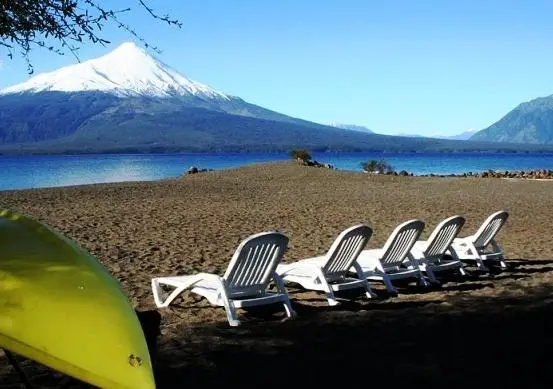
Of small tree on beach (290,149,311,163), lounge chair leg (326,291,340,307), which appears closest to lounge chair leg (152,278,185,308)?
lounge chair leg (326,291,340,307)

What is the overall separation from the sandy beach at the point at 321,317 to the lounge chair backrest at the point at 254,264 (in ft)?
1.04

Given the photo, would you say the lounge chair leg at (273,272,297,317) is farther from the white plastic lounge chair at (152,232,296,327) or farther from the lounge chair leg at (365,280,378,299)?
the lounge chair leg at (365,280,378,299)

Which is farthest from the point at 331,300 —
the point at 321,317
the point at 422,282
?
the point at 422,282

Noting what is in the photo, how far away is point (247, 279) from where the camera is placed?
6.21 m

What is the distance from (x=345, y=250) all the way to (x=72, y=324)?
5.80 meters

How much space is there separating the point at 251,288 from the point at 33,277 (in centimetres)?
506

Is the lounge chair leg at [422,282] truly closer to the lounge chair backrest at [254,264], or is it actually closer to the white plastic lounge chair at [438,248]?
the white plastic lounge chair at [438,248]

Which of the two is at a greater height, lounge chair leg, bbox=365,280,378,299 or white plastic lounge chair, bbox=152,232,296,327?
white plastic lounge chair, bbox=152,232,296,327

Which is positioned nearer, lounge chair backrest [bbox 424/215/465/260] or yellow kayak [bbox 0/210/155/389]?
yellow kayak [bbox 0/210/155/389]

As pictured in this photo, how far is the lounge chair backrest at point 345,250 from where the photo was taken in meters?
6.75

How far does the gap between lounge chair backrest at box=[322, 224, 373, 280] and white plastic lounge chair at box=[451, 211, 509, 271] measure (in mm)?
2426

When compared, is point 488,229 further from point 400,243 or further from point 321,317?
point 321,317

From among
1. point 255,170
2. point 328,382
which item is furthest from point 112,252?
point 255,170

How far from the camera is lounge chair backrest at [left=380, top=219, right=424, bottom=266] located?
7430mm
